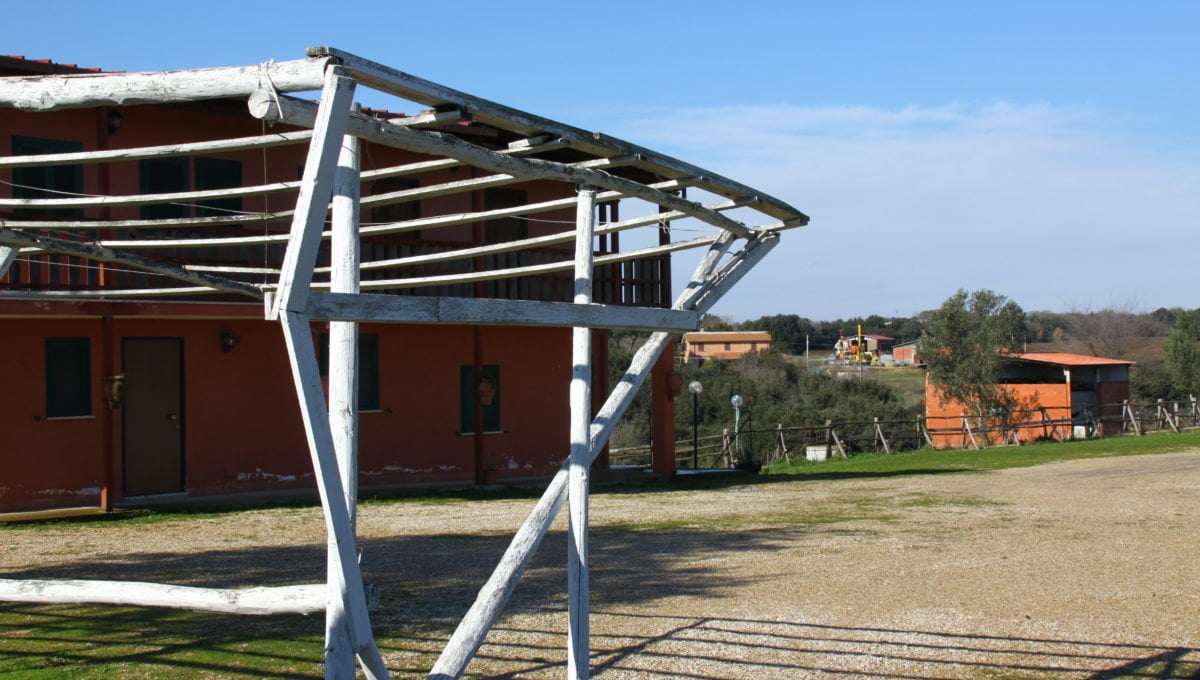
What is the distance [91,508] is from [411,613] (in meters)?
8.85

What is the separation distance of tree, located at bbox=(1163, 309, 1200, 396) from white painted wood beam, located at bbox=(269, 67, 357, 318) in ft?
148

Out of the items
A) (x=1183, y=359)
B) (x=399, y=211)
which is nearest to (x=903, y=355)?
(x=1183, y=359)

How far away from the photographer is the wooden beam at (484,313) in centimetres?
417

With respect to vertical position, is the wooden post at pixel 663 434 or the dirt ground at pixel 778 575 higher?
the wooden post at pixel 663 434

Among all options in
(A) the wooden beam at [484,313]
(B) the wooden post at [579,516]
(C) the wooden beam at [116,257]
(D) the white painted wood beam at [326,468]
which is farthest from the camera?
(C) the wooden beam at [116,257]

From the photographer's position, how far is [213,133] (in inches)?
670

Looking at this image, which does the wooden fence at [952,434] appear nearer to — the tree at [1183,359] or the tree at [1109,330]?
the tree at [1183,359]

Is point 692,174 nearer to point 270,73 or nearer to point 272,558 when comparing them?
point 270,73

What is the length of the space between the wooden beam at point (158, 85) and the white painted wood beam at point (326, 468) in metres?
0.40

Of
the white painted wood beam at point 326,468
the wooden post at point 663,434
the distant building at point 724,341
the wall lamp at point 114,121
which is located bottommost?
the wooden post at point 663,434

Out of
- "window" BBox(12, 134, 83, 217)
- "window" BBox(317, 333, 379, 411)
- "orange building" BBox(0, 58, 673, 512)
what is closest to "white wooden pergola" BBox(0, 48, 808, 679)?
"orange building" BBox(0, 58, 673, 512)

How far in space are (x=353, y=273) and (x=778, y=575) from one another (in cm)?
671

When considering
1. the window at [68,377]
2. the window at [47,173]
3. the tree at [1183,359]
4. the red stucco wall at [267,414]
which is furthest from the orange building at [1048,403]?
the window at [47,173]

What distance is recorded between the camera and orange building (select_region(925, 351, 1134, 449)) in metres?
33.4
